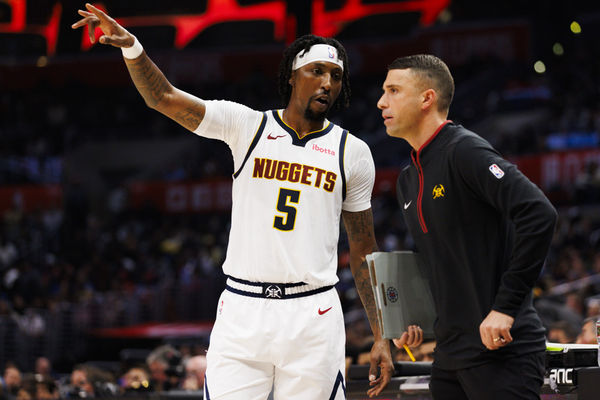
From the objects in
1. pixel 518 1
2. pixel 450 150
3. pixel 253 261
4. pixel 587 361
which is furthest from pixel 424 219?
pixel 518 1

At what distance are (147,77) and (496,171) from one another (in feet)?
5.69

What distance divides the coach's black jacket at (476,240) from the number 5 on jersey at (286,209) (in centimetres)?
74

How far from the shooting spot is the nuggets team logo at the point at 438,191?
3355 millimetres

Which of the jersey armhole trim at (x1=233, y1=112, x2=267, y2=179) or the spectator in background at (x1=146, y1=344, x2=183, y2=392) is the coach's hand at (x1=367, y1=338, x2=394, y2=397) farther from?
the spectator in background at (x1=146, y1=344, x2=183, y2=392)

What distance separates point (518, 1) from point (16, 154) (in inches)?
668

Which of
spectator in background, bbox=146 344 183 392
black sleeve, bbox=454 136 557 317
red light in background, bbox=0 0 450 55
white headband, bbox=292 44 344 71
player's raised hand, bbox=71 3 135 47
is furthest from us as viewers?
red light in background, bbox=0 0 450 55

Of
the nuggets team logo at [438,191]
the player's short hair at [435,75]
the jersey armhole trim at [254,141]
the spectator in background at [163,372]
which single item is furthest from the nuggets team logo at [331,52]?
the spectator in background at [163,372]

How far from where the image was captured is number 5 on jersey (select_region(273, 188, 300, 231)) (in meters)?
4.03

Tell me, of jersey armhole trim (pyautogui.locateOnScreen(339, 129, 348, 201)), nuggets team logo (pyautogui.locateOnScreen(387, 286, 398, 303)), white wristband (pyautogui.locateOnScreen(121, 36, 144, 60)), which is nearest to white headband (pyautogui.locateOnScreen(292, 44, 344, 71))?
jersey armhole trim (pyautogui.locateOnScreen(339, 129, 348, 201))

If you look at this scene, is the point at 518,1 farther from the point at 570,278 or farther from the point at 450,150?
the point at 450,150

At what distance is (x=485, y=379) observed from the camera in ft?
10.5

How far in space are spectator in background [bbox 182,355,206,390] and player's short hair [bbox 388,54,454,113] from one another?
4.54 metres

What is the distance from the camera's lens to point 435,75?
361cm

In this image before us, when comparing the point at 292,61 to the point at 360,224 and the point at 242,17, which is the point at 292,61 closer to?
the point at 360,224
